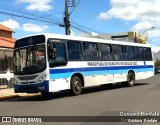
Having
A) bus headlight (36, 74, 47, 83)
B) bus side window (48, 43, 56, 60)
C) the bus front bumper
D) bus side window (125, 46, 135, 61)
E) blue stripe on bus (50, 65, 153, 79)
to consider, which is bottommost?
the bus front bumper

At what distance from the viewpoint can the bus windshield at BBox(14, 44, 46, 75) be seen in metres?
17.0

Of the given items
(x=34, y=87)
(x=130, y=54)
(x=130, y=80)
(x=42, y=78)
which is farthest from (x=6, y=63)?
(x=42, y=78)

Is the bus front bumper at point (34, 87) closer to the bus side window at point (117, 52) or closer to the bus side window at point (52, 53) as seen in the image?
the bus side window at point (52, 53)

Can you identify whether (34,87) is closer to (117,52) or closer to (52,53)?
(52,53)

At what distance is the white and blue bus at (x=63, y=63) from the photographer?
16969 mm

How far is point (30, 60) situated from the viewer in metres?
17.2

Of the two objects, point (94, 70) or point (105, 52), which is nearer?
point (94, 70)

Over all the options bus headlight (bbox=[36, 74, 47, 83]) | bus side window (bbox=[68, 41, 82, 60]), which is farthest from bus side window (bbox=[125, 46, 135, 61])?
bus headlight (bbox=[36, 74, 47, 83])

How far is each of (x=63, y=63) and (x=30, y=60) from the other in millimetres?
1664

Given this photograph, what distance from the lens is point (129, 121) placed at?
33.2ft

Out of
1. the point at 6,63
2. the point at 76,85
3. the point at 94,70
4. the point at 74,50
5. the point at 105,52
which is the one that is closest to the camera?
the point at 76,85

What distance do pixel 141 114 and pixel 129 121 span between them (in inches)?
47.8

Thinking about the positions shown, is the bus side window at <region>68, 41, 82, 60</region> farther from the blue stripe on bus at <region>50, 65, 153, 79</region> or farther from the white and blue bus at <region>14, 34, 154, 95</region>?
the blue stripe on bus at <region>50, 65, 153, 79</region>

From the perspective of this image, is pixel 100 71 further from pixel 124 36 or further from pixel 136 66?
pixel 124 36
